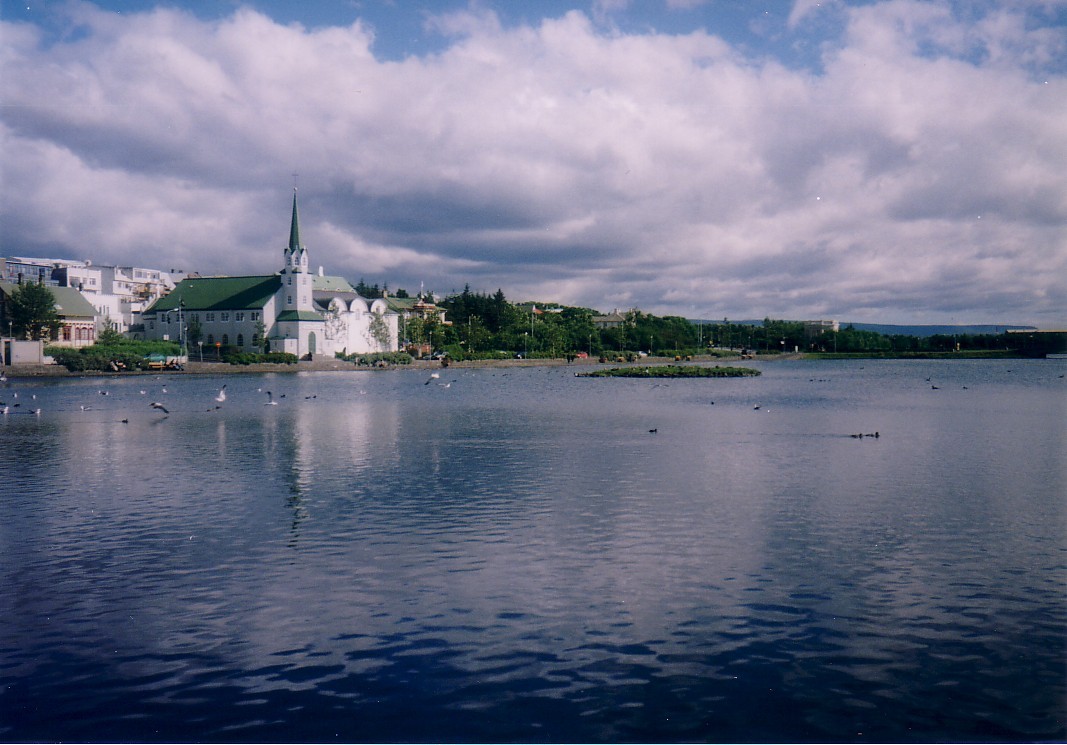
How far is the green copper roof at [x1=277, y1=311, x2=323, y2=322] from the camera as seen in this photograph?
156m

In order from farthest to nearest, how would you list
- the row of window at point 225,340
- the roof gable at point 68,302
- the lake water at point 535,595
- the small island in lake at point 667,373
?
the row of window at point 225,340
the roof gable at point 68,302
the small island in lake at point 667,373
the lake water at point 535,595

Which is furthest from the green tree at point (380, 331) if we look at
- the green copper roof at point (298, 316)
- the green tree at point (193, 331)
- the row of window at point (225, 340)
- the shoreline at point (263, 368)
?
the green tree at point (193, 331)

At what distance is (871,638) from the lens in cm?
1414

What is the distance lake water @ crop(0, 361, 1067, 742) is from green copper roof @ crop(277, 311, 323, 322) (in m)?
120

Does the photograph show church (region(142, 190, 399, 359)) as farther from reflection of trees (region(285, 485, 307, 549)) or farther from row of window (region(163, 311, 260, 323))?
reflection of trees (region(285, 485, 307, 549))

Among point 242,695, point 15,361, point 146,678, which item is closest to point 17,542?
point 146,678

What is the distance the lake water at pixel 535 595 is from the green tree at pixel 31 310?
9951 centimetres

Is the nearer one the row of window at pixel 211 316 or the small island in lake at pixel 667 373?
the small island in lake at pixel 667 373

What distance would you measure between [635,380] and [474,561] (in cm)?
→ 9036

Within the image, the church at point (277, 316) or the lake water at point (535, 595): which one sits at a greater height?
the church at point (277, 316)

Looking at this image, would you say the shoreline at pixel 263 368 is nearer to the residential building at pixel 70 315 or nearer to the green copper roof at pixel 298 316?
the green copper roof at pixel 298 316

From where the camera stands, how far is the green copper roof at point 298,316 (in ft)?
511

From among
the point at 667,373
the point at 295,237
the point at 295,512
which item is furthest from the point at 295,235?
the point at 295,512

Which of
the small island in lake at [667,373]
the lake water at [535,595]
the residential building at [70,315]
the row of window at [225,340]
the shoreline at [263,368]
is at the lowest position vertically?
the lake water at [535,595]
